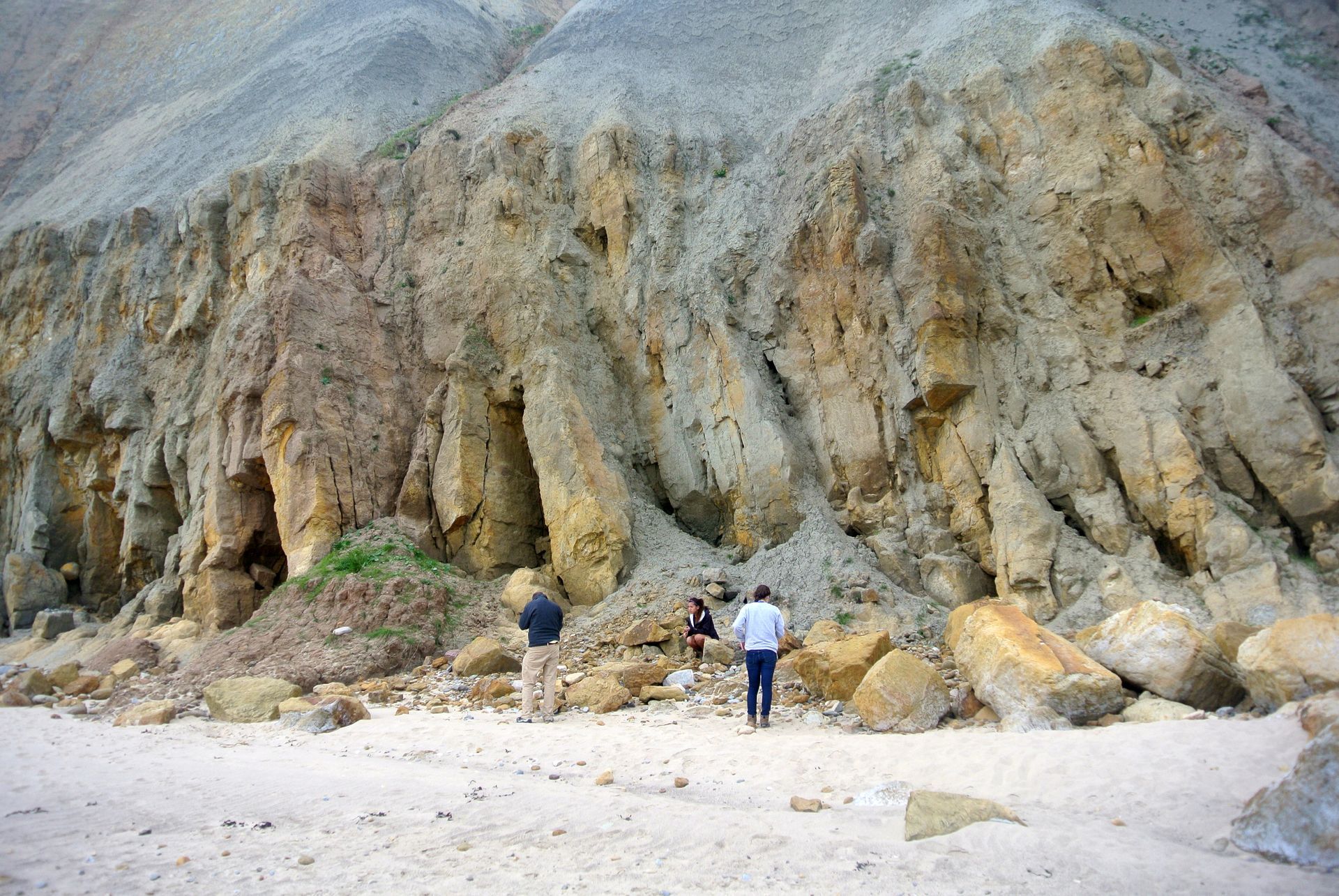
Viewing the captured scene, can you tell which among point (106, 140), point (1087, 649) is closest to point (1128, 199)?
point (1087, 649)

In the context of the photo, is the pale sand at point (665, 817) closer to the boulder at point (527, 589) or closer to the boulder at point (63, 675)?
the boulder at point (63, 675)

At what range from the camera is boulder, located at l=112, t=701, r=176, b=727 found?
919 centimetres

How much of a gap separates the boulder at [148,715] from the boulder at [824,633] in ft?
25.5

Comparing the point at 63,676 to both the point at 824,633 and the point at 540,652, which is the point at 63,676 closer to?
the point at 540,652

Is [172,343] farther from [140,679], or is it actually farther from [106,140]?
[106,140]

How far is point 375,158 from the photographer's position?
21.3 m

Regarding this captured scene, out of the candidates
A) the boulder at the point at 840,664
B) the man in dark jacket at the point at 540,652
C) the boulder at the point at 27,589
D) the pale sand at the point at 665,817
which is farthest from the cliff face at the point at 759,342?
the pale sand at the point at 665,817

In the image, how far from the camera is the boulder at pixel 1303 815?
3.29 meters

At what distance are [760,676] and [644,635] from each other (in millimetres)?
3462

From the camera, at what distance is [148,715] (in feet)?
30.3

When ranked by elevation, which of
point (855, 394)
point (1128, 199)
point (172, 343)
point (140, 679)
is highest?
point (1128, 199)

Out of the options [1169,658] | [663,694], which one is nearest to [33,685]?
[663,694]

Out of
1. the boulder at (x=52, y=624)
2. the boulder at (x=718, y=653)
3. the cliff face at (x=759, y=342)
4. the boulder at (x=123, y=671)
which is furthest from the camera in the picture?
the boulder at (x=52, y=624)

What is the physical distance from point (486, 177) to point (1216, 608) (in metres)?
17.2
